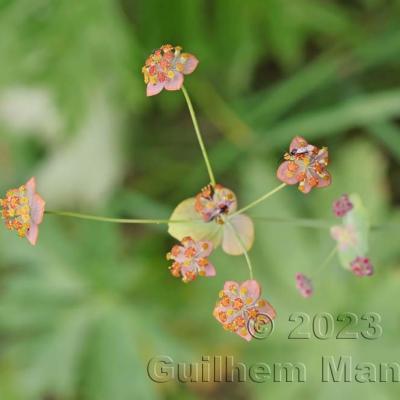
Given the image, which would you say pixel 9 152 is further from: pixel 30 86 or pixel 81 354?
pixel 81 354

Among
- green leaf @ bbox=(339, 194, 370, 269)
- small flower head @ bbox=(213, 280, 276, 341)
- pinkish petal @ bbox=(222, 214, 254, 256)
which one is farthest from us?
green leaf @ bbox=(339, 194, 370, 269)

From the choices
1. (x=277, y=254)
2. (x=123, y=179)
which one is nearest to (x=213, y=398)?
(x=277, y=254)

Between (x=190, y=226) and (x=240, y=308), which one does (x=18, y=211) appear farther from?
(x=240, y=308)

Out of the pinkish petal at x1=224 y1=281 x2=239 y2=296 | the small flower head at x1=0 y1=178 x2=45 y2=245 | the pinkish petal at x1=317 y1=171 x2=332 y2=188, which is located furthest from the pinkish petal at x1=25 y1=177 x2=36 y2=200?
the pinkish petal at x1=317 y1=171 x2=332 y2=188

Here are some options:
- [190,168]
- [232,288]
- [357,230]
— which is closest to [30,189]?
A: [232,288]

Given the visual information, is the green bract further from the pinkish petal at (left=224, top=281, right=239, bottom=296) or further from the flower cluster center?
the flower cluster center

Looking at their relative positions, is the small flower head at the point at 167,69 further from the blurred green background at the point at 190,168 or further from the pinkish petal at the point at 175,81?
the blurred green background at the point at 190,168
